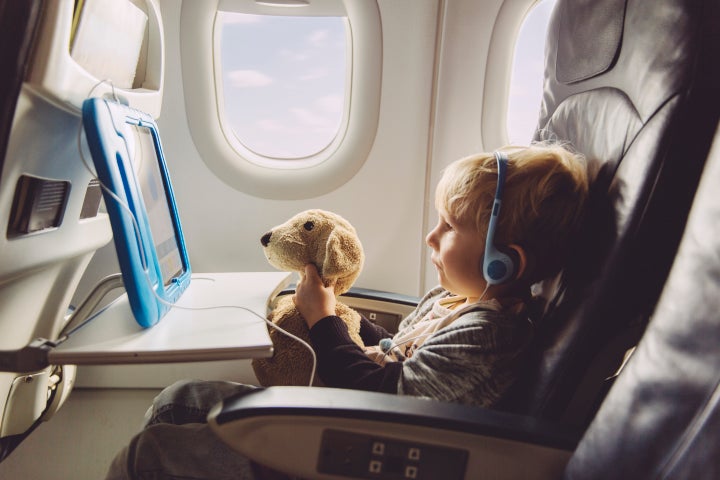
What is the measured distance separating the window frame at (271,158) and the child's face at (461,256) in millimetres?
822

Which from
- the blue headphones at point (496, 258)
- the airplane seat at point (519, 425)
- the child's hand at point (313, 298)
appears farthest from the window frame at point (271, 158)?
the airplane seat at point (519, 425)

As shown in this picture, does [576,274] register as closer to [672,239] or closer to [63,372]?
[672,239]

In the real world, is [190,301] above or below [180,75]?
below

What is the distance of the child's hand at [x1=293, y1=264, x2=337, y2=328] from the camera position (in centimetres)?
114

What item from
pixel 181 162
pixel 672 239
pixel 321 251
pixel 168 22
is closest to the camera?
pixel 672 239

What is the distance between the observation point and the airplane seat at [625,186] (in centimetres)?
73

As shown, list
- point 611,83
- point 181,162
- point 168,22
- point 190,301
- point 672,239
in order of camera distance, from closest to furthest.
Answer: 1. point 672,239
2. point 611,83
3. point 190,301
4. point 168,22
5. point 181,162

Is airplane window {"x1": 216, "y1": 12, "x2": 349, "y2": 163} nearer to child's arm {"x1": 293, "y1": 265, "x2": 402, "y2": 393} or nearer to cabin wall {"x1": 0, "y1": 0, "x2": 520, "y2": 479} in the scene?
cabin wall {"x1": 0, "y1": 0, "x2": 520, "y2": 479}

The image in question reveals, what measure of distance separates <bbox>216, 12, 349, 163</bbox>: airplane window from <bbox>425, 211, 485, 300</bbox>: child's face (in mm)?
908

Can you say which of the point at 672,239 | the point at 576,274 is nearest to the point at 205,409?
the point at 576,274

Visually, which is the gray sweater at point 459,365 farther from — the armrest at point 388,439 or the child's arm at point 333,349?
the armrest at point 388,439

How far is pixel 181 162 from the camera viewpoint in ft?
6.02

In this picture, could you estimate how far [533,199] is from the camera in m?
0.94

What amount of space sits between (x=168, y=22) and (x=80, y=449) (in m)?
1.42
